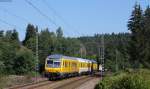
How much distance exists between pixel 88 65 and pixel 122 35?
70.5 m

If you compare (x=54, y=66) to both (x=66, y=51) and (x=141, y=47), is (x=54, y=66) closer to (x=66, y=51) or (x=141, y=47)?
(x=141, y=47)

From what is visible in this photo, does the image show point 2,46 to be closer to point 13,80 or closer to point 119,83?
point 13,80

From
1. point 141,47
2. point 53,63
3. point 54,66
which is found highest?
point 141,47

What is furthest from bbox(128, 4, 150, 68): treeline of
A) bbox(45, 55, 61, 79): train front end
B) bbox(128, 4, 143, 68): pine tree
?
bbox(45, 55, 61, 79): train front end

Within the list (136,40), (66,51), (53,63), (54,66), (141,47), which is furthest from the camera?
(66,51)

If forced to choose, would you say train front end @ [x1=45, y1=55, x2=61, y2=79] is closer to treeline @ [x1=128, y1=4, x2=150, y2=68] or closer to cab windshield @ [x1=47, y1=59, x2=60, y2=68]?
cab windshield @ [x1=47, y1=59, x2=60, y2=68]

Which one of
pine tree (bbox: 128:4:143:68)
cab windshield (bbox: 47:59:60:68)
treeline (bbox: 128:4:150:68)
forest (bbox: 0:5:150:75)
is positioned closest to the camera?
cab windshield (bbox: 47:59:60:68)

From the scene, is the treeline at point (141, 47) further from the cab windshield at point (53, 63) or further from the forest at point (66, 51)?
the cab windshield at point (53, 63)

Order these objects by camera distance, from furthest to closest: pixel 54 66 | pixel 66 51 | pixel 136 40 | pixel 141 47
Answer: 1. pixel 66 51
2. pixel 136 40
3. pixel 141 47
4. pixel 54 66

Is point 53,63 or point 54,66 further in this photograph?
point 53,63

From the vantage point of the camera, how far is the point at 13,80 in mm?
49719

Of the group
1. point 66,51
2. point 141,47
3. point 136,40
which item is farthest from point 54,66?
point 66,51

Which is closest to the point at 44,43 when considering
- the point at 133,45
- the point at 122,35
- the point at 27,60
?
the point at 133,45

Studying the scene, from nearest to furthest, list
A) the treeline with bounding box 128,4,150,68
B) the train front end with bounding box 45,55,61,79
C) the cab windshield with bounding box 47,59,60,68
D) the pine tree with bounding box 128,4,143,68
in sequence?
1. the train front end with bounding box 45,55,61,79
2. the cab windshield with bounding box 47,59,60,68
3. the treeline with bounding box 128,4,150,68
4. the pine tree with bounding box 128,4,143,68
